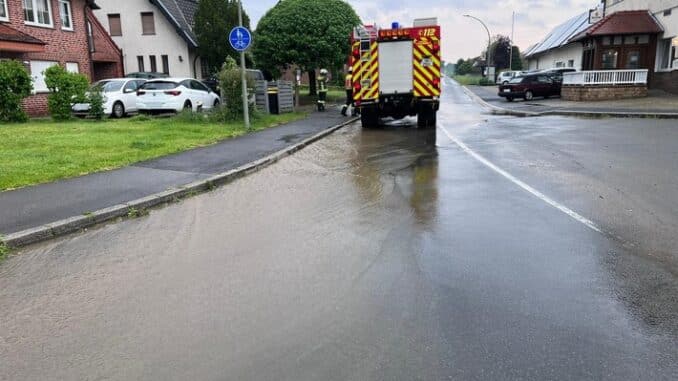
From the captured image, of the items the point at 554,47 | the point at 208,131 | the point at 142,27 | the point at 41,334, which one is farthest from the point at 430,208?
the point at 554,47

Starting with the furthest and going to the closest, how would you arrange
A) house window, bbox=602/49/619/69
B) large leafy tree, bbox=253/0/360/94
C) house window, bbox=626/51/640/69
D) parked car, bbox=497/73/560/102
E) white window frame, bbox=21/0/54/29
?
house window, bbox=602/49/619/69
parked car, bbox=497/73/560/102
house window, bbox=626/51/640/69
large leafy tree, bbox=253/0/360/94
white window frame, bbox=21/0/54/29

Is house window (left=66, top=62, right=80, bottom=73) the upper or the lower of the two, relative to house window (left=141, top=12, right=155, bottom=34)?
lower

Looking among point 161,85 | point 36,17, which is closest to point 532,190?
point 161,85

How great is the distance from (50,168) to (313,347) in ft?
25.7

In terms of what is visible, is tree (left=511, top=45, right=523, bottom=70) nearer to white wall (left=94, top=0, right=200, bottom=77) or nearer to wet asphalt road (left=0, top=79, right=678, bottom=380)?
white wall (left=94, top=0, right=200, bottom=77)

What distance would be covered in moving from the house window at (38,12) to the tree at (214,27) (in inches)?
432

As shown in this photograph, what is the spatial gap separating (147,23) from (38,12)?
518 inches

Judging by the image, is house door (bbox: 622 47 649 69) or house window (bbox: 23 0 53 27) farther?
house door (bbox: 622 47 649 69)

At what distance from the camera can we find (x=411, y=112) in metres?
18.3

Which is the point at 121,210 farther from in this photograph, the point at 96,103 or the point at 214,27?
the point at 214,27

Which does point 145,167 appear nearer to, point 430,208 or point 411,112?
point 430,208

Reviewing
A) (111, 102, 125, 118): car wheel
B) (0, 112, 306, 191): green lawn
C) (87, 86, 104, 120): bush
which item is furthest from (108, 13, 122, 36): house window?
(0, 112, 306, 191): green lawn

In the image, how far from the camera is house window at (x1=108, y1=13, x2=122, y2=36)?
3781cm

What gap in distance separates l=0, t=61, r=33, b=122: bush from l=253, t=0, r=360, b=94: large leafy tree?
14.9 metres
